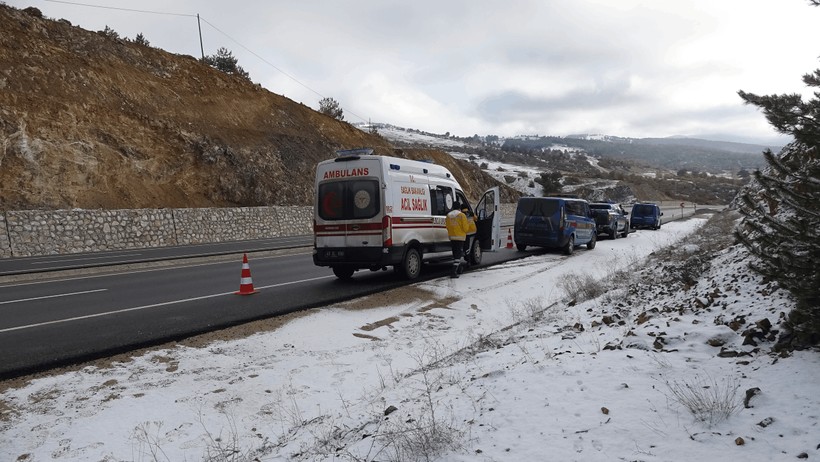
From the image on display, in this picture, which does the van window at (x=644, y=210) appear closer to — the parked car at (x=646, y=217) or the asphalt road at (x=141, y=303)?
the parked car at (x=646, y=217)

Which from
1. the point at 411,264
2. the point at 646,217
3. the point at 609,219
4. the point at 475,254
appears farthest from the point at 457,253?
the point at 646,217

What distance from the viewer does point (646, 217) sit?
30656 mm

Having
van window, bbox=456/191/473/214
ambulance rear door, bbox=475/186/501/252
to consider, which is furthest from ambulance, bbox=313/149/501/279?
ambulance rear door, bbox=475/186/501/252

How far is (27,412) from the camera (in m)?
4.40

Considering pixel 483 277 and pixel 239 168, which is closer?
pixel 483 277

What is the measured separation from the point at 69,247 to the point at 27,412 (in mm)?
19907

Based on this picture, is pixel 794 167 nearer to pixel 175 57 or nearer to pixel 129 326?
pixel 129 326

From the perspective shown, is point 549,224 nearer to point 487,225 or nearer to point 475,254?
point 487,225

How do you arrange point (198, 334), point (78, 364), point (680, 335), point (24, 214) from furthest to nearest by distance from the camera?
point (24, 214) < point (198, 334) < point (78, 364) < point (680, 335)

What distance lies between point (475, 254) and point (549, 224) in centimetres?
453

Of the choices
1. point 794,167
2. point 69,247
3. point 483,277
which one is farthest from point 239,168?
point 794,167

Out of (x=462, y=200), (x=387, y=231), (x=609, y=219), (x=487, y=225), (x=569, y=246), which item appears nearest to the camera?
Result: (x=387, y=231)

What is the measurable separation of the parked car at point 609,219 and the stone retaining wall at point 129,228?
714 inches

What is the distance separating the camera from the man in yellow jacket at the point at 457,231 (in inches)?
465
